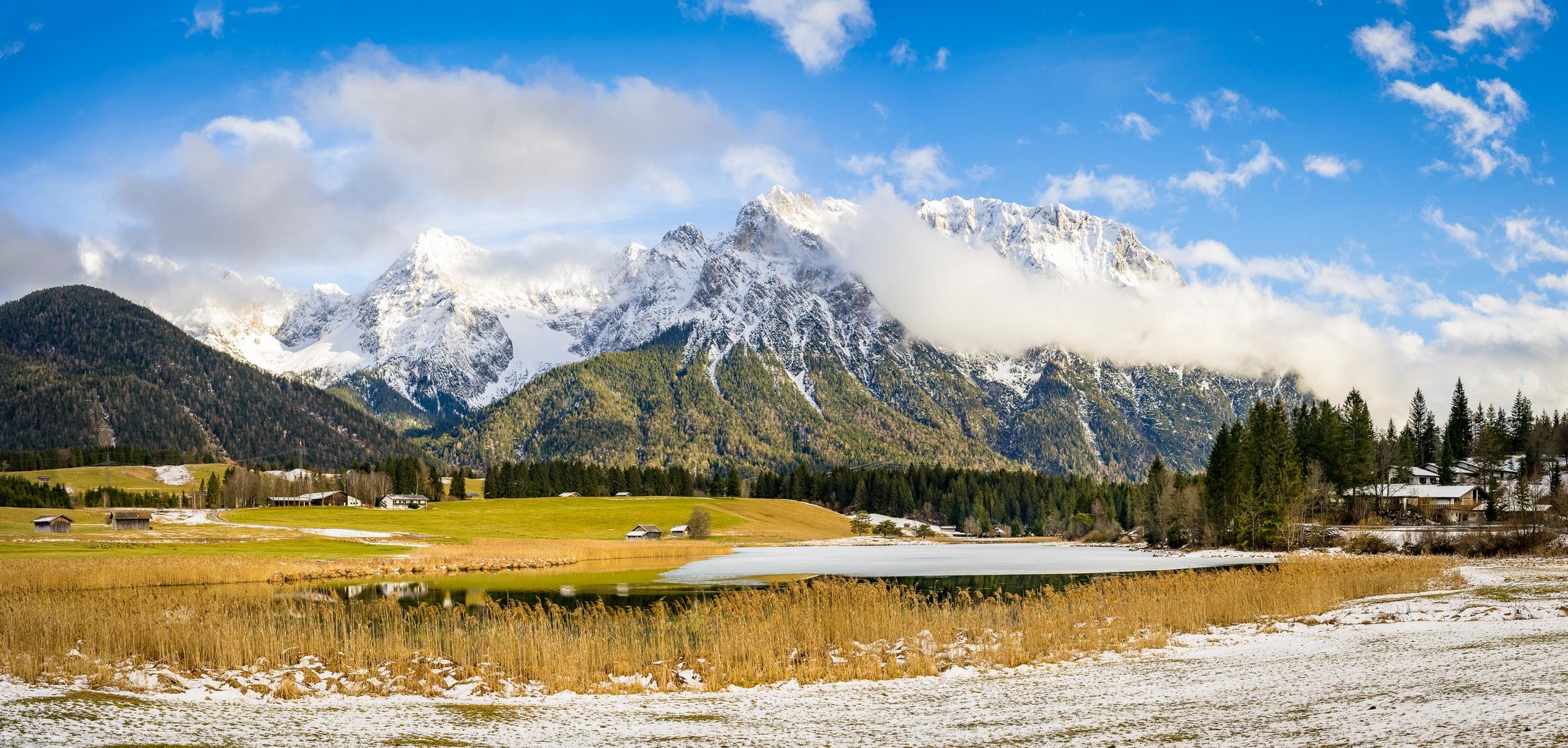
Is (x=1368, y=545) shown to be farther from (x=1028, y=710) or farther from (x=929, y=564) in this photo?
(x=1028, y=710)

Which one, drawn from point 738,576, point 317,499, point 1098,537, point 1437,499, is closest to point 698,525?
point 1098,537

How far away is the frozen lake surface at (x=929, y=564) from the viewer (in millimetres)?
65312

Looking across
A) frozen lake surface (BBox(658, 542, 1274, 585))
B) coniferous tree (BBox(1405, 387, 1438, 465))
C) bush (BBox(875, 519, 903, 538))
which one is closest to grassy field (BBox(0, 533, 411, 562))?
frozen lake surface (BBox(658, 542, 1274, 585))

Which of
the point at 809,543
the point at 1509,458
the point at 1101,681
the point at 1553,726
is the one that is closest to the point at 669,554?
the point at 809,543

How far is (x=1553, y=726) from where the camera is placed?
11758 mm

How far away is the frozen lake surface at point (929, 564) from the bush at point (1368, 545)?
8.51 meters

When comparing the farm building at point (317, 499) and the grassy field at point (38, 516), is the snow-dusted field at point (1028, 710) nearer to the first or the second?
the grassy field at point (38, 516)

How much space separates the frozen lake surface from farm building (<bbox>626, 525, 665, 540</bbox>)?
30920mm

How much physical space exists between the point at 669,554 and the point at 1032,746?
304 feet

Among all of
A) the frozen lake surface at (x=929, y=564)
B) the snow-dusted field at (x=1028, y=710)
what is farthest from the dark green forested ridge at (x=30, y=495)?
the snow-dusted field at (x=1028, y=710)

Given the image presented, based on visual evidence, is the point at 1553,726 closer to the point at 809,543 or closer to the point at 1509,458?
the point at 809,543

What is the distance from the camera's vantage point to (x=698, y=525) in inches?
5586

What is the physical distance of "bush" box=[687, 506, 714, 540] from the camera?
465 feet

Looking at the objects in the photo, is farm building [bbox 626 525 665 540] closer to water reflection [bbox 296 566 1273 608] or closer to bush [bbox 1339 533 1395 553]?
water reflection [bbox 296 566 1273 608]
